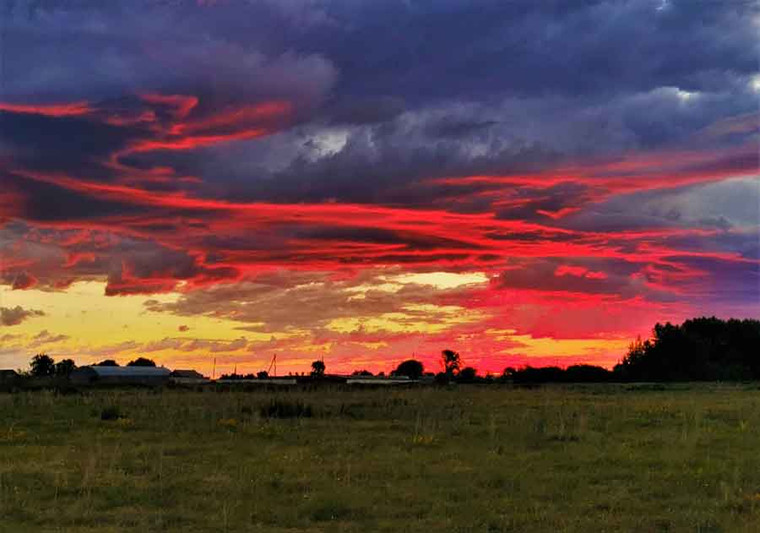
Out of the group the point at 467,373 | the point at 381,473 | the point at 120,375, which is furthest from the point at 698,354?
the point at 381,473

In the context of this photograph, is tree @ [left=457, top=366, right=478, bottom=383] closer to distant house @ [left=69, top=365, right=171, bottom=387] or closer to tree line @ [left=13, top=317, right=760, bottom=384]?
tree line @ [left=13, top=317, right=760, bottom=384]

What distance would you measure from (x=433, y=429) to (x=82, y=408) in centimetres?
2117

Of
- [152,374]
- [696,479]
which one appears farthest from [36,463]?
[152,374]

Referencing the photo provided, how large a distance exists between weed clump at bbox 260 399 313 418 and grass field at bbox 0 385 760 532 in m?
1.97

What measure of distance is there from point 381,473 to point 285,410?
1888 centimetres

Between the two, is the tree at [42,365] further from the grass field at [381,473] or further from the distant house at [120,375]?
the grass field at [381,473]

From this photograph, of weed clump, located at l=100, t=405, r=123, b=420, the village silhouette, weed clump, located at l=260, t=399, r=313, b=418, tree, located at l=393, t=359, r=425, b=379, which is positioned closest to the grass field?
weed clump, located at l=100, t=405, r=123, b=420

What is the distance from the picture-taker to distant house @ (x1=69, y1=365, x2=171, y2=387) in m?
121

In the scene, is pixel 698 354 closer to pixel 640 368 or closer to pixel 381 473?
pixel 640 368

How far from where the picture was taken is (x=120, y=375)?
126 metres

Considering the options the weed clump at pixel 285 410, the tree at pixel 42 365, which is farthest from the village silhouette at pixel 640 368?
the weed clump at pixel 285 410

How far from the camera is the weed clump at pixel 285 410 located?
38.7m

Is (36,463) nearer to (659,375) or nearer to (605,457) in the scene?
(605,457)

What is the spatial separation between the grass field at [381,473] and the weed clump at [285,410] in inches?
77.6
